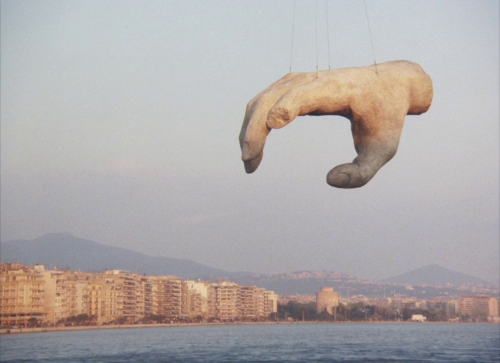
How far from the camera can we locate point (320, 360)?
50469 mm

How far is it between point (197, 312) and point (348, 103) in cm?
12143

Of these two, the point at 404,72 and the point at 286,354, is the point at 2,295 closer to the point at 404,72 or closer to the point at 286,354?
the point at 286,354

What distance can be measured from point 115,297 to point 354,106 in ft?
323

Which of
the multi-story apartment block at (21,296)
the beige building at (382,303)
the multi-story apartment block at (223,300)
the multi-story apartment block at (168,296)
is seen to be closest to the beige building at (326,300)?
the multi-story apartment block at (223,300)

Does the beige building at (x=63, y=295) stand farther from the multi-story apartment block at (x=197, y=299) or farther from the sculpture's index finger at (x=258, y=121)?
the sculpture's index finger at (x=258, y=121)

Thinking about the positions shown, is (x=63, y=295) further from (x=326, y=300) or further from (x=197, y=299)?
(x=326, y=300)

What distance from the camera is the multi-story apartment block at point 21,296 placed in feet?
267

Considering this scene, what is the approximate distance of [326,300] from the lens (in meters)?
150

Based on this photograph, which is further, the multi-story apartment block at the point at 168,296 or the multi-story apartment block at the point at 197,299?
the multi-story apartment block at the point at 197,299

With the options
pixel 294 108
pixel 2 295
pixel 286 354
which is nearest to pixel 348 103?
pixel 294 108

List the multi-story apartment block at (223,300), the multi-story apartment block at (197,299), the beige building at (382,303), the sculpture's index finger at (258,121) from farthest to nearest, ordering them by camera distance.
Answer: the beige building at (382,303), the multi-story apartment block at (223,300), the multi-story apartment block at (197,299), the sculpture's index finger at (258,121)

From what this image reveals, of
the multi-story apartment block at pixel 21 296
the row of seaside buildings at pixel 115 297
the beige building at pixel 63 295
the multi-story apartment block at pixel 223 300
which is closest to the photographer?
the multi-story apartment block at pixel 21 296

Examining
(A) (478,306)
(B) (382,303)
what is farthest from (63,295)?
(A) (478,306)

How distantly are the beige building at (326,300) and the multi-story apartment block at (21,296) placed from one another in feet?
237
